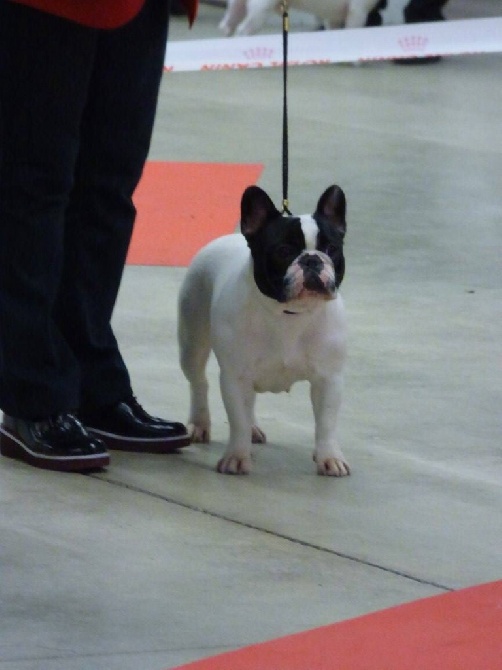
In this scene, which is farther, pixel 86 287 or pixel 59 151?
pixel 86 287

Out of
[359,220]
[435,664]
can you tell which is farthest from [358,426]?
[359,220]

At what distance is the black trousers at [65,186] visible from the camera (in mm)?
3287

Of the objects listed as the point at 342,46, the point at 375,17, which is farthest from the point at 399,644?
the point at 375,17

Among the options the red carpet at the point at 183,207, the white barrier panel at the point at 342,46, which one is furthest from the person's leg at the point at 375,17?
the red carpet at the point at 183,207

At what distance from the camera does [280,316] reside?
3502mm

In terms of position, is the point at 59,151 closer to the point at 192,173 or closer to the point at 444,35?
the point at 192,173

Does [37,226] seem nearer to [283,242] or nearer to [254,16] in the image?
[283,242]

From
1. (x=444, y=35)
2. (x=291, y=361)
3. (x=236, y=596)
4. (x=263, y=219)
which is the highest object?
(x=444, y=35)

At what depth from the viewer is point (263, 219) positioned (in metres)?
3.49

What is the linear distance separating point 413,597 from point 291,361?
0.84 m

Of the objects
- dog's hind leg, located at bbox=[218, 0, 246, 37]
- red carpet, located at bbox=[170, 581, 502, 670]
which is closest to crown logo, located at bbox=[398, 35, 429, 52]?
dog's hind leg, located at bbox=[218, 0, 246, 37]

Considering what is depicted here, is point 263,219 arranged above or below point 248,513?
above

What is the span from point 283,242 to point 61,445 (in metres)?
0.69

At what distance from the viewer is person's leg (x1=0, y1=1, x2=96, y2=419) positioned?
327cm
